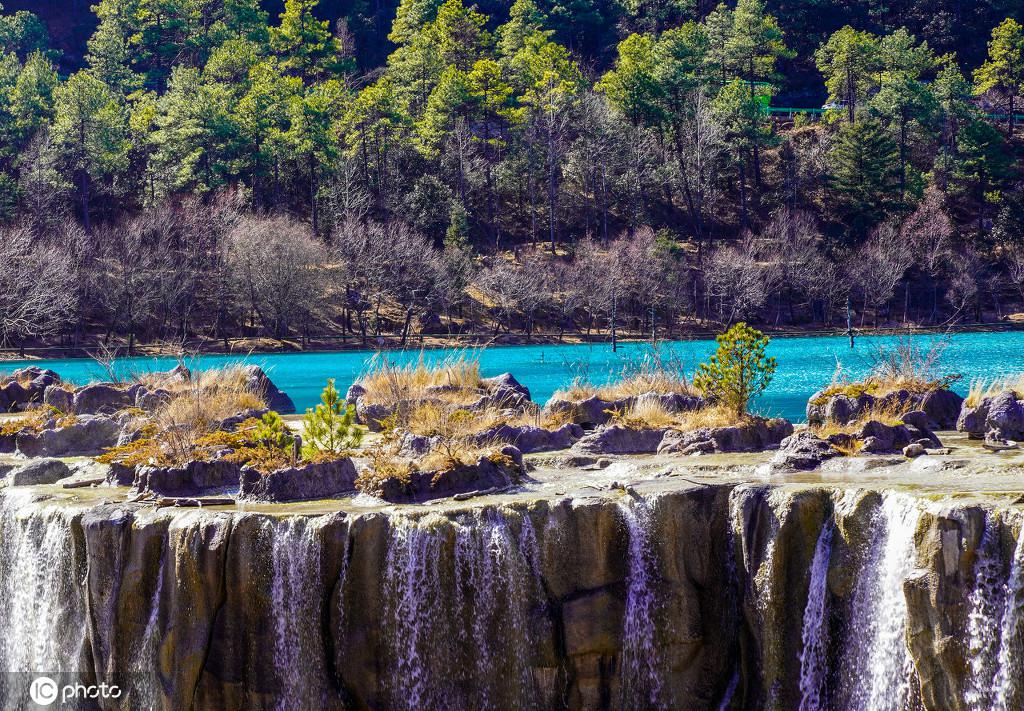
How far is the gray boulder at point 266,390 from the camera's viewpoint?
21.5 meters

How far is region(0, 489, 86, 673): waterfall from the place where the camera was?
12.5 meters

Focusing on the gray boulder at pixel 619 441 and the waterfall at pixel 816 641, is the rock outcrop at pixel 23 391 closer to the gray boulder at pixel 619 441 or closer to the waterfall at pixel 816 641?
the gray boulder at pixel 619 441

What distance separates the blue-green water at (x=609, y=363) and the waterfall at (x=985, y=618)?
11151mm

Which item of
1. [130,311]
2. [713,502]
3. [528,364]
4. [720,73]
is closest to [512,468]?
[713,502]

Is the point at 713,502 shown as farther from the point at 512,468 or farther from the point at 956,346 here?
the point at 956,346

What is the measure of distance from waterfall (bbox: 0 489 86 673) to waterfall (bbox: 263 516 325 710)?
7.21 feet

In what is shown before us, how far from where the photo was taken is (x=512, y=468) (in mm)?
13898

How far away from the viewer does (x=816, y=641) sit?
10.9 m

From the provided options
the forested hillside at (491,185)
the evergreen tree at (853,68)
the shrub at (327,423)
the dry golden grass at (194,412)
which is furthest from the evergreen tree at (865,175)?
the shrub at (327,423)

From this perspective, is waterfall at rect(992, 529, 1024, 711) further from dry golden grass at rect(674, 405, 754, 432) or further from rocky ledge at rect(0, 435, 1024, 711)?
dry golden grass at rect(674, 405, 754, 432)

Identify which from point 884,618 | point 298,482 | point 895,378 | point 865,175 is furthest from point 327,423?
point 865,175

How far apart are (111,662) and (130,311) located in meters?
46.1

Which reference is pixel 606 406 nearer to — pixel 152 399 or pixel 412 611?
pixel 152 399

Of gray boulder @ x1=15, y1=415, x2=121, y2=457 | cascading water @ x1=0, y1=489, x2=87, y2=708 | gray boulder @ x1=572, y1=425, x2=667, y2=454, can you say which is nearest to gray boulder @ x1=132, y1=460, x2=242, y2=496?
cascading water @ x1=0, y1=489, x2=87, y2=708
